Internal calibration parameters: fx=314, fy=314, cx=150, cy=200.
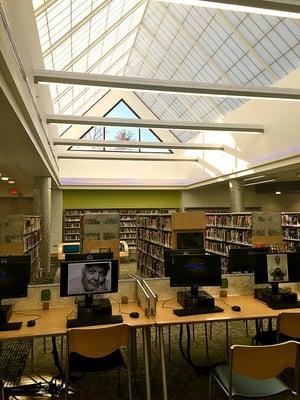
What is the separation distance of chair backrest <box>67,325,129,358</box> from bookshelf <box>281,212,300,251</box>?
5.39m

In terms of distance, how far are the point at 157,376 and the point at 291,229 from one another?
5047 mm

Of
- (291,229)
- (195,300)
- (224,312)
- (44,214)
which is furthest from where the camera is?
(44,214)

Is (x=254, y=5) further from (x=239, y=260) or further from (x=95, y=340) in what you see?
(x=95, y=340)

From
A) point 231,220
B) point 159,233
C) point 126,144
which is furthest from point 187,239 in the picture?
point 126,144

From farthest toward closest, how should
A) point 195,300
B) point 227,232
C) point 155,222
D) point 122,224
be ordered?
point 122,224 → point 155,222 → point 227,232 → point 195,300

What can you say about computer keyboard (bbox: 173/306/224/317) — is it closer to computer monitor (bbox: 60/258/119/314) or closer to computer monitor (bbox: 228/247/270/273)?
computer monitor (bbox: 60/258/119/314)

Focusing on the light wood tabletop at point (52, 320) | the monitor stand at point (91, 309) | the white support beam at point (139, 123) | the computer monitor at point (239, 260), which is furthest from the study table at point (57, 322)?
the white support beam at point (139, 123)

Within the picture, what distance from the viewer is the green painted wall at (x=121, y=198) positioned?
40.0 ft

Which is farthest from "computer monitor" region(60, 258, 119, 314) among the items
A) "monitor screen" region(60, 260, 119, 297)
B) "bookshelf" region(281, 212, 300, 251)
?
"bookshelf" region(281, 212, 300, 251)

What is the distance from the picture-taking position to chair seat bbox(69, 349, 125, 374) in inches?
97.4

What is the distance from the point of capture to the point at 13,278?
2.87 m

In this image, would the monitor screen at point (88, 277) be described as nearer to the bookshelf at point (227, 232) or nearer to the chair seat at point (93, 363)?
the chair seat at point (93, 363)

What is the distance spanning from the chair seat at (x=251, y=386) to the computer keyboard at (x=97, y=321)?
3.08 feet

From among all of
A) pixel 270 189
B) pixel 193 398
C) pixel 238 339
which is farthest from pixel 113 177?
pixel 193 398
